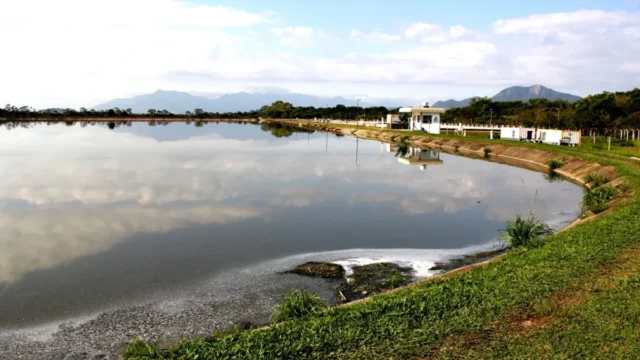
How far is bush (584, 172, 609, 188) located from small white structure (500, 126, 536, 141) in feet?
78.0

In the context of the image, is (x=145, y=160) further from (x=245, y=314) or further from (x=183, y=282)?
(x=245, y=314)

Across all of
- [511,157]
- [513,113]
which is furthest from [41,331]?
[513,113]

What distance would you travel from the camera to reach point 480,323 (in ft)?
24.9

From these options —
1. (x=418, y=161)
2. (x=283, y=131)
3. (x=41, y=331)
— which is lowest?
(x=41, y=331)

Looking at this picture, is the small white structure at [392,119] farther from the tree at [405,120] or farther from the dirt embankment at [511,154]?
the dirt embankment at [511,154]

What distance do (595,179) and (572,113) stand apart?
40336 millimetres

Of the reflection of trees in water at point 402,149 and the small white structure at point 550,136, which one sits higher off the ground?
the small white structure at point 550,136

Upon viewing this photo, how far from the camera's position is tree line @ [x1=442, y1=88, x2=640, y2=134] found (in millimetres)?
51562

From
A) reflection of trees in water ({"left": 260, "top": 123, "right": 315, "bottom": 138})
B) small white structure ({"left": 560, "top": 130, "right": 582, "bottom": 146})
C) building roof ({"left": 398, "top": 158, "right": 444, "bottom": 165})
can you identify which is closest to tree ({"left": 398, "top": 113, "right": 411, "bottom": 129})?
reflection of trees in water ({"left": 260, "top": 123, "right": 315, "bottom": 138})

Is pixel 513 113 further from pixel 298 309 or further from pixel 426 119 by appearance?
pixel 298 309

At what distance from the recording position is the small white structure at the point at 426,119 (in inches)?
2662

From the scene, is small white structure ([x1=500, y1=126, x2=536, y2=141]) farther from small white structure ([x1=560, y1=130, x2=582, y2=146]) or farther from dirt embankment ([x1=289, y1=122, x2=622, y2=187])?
small white structure ([x1=560, y1=130, x2=582, y2=146])

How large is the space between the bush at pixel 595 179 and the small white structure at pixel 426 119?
38.4 metres

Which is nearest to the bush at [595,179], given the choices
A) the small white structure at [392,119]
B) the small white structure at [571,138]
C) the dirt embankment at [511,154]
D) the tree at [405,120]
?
the dirt embankment at [511,154]
